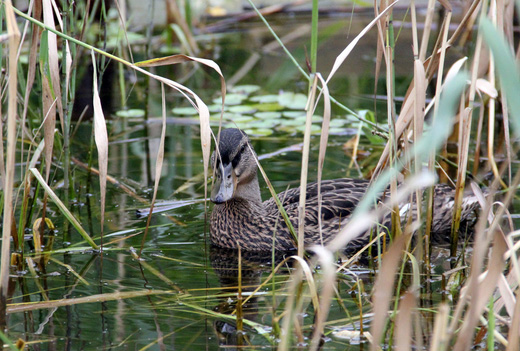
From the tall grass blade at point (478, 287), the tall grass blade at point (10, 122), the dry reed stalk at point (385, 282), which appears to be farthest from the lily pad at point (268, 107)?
the dry reed stalk at point (385, 282)

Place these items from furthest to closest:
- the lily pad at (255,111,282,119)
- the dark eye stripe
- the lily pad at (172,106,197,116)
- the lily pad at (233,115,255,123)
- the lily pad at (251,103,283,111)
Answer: the lily pad at (251,103,283,111) → the lily pad at (172,106,197,116) → the lily pad at (255,111,282,119) → the lily pad at (233,115,255,123) → the dark eye stripe

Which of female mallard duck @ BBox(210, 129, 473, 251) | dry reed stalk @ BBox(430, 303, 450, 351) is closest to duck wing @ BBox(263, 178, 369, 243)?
female mallard duck @ BBox(210, 129, 473, 251)

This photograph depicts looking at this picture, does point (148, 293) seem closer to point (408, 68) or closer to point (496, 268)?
point (496, 268)

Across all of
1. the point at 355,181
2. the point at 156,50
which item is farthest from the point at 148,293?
the point at 156,50

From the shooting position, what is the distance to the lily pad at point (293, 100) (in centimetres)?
749

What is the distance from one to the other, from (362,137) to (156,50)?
3889 millimetres

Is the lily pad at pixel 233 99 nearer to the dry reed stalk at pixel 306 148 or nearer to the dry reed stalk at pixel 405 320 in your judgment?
the dry reed stalk at pixel 306 148

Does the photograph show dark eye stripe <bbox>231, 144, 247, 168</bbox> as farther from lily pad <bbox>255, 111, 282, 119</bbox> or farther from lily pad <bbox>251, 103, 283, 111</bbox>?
lily pad <bbox>251, 103, 283, 111</bbox>

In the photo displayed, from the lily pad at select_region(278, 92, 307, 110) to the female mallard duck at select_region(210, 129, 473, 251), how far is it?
2452 millimetres

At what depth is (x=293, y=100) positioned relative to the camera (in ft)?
25.2

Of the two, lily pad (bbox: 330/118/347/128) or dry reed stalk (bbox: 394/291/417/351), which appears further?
lily pad (bbox: 330/118/347/128)

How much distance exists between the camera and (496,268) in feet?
7.93

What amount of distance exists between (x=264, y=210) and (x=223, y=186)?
0.63m

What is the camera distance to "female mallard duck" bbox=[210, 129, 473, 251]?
4742mm
